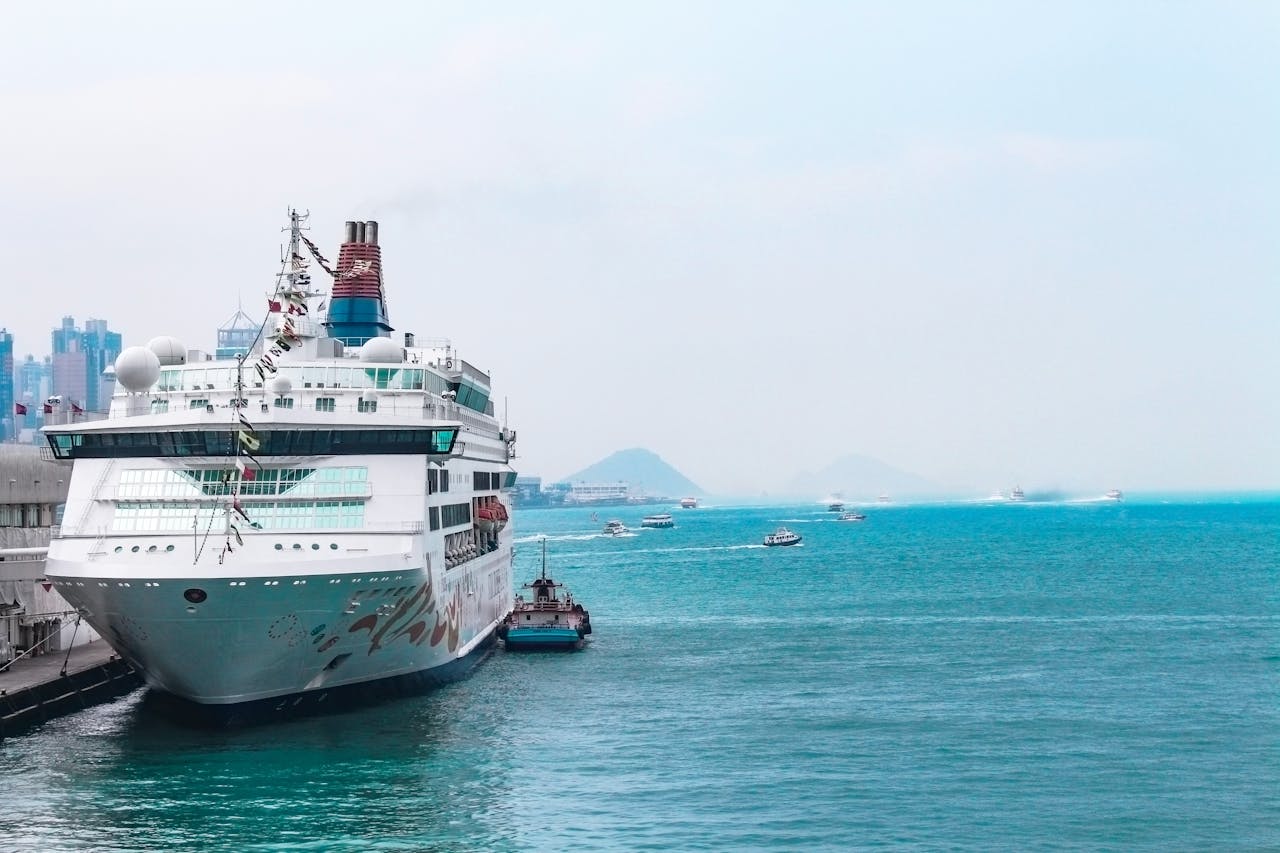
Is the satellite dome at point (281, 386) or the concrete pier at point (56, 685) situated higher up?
the satellite dome at point (281, 386)

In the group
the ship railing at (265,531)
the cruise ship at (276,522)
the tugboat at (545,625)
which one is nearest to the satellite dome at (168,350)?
the cruise ship at (276,522)

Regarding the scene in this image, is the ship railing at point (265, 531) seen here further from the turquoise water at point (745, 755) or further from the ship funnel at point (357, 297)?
the ship funnel at point (357, 297)

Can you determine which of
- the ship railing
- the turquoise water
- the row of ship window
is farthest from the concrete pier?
the row of ship window

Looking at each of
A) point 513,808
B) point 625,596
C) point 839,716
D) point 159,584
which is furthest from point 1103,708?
point 625,596

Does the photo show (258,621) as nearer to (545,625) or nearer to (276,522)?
(276,522)

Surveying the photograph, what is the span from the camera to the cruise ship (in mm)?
35469

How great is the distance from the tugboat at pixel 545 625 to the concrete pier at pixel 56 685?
54.0 ft

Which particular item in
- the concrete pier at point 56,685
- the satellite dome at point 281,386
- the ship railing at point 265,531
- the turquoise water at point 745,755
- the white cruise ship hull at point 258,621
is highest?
the satellite dome at point 281,386

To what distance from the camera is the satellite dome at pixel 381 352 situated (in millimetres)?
46500

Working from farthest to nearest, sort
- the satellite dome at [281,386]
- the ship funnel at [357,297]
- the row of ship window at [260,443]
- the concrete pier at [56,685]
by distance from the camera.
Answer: the ship funnel at [357,297], the satellite dome at [281,386], the row of ship window at [260,443], the concrete pier at [56,685]

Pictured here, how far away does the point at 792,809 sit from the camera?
30.4 m

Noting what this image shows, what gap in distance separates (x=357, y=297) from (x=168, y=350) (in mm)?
11116

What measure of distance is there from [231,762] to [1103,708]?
26.8m

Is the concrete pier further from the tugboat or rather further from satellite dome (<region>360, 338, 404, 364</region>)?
the tugboat
